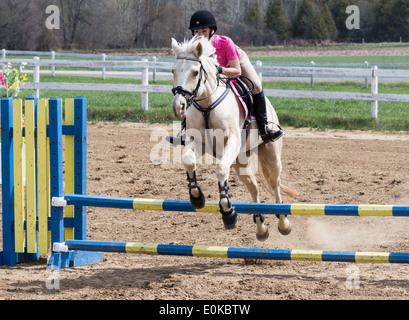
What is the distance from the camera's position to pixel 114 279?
522 centimetres

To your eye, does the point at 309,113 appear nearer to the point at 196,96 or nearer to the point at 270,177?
the point at 270,177

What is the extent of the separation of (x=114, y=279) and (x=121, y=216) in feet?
7.54

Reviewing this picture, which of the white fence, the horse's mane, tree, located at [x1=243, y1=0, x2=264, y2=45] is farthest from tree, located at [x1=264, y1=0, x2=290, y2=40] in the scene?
the horse's mane

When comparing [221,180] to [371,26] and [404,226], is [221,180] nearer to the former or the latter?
[404,226]

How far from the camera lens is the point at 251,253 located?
495cm

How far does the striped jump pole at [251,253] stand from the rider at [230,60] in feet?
3.76

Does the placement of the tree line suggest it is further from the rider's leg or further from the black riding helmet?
the black riding helmet

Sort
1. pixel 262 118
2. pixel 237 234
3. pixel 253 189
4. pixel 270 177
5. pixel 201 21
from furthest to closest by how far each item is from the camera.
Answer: pixel 237 234, pixel 270 177, pixel 253 189, pixel 262 118, pixel 201 21

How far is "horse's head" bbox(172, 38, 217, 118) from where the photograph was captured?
4.81 m

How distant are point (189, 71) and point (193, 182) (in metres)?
0.89

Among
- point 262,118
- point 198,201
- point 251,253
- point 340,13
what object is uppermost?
point 340,13

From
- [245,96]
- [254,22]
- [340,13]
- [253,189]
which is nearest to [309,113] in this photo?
[253,189]

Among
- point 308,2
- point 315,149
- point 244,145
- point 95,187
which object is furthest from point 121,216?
point 308,2

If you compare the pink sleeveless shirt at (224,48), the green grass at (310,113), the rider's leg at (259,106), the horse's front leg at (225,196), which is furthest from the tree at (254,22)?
the horse's front leg at (225,196)
